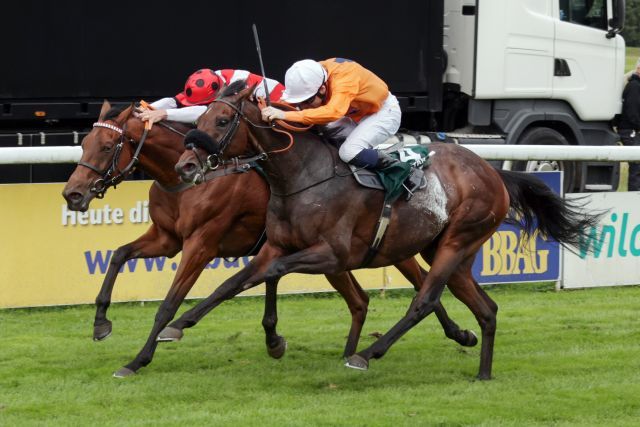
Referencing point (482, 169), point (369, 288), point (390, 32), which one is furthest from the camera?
point (390, 32)

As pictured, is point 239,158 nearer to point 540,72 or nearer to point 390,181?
point 390,181

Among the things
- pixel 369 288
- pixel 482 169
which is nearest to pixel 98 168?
pixel 482 169

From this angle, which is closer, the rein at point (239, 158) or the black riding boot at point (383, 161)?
the rein at point (239, 158)

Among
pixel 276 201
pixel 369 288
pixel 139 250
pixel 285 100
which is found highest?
pixel 285 100

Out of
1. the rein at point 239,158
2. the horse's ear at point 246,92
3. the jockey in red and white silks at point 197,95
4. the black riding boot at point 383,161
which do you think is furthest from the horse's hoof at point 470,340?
the horse's ear at point 246,92

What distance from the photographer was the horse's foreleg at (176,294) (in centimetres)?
723

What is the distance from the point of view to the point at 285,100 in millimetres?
7027

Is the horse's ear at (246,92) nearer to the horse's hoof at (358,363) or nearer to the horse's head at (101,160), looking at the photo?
the horse's head at (101,160)

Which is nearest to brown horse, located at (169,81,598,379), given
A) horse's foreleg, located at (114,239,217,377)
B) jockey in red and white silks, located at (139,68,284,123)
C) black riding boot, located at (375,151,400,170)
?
black riding boot, located at (375,151,400,170)

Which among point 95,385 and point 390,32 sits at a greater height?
point 390,32

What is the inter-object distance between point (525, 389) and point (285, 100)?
2.09m

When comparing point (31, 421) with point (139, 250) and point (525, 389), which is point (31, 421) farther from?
point (525, 389)

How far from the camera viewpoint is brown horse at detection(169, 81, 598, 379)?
6770 millimetres

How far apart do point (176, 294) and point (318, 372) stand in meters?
0.96
